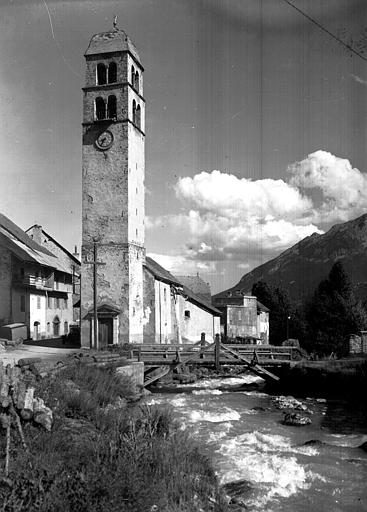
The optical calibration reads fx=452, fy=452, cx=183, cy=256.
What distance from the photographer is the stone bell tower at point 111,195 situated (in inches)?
1300

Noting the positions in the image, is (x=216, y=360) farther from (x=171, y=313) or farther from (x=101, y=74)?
(x=101, y=74)

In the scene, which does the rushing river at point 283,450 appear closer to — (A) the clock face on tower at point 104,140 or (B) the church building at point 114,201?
(B) the church building at point 114,201

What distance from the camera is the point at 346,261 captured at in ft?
468

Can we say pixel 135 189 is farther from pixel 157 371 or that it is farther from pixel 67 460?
pixel 67 460

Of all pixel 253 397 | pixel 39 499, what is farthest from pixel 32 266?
pixel 39 499

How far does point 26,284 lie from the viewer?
120ft

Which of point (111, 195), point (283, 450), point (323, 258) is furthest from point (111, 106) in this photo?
point (323, 258)

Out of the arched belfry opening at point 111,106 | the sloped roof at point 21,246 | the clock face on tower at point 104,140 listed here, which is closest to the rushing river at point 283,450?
the clock face on tower at point 104,140

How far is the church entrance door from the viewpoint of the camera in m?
33.0

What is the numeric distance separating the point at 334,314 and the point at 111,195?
28128 millimetres

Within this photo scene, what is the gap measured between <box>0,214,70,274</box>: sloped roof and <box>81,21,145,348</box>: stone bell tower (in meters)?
6.34

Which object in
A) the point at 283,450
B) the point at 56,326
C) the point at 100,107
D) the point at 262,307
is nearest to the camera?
the point at 283,450

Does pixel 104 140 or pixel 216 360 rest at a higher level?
pixel 104 140

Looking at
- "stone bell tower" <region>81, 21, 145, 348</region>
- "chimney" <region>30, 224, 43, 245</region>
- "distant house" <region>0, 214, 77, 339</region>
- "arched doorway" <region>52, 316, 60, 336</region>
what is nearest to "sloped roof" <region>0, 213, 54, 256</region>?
"distant house" <region>0, 214, 77, 339</region>
